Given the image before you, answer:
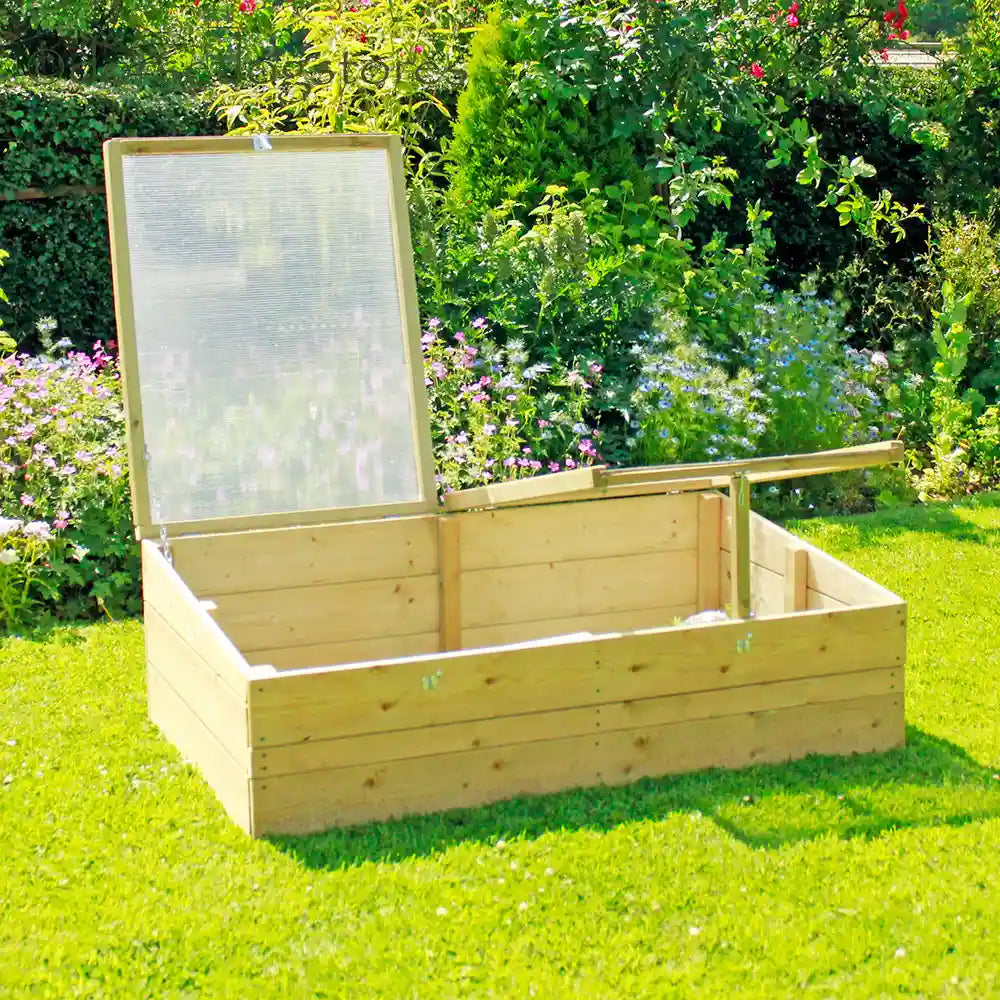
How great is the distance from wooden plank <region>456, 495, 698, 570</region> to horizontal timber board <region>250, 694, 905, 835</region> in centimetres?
106

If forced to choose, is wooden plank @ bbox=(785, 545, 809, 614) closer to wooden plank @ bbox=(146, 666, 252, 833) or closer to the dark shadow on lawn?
the dark shadow on lawn

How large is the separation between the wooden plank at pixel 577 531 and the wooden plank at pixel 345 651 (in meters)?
0.29

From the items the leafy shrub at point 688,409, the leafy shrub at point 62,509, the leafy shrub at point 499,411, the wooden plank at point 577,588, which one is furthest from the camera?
the leafy shrub at point 688,409

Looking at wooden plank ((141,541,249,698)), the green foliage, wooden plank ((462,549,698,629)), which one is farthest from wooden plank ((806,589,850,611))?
the green foliage

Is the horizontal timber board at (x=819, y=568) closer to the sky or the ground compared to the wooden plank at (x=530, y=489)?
closer to the ground

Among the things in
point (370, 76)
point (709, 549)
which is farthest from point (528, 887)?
point (370, 76)

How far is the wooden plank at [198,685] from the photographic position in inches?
136

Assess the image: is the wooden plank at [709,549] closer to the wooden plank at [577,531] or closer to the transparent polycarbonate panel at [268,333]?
the wooden plank at [577,531]

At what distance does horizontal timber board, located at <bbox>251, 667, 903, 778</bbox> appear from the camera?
3.45 metres

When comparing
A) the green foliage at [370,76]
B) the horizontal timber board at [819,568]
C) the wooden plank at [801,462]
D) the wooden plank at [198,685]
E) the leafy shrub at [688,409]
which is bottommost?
the wooden plank at [198,685]

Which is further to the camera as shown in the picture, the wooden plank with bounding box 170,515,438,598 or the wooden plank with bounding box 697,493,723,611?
the wooden plank with bounding box 697,493,723,611

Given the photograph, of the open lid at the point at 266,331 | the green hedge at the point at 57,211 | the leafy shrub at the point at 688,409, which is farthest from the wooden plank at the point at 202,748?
the green hedge at the point at 57,211

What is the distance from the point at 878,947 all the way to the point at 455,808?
111 centimetres

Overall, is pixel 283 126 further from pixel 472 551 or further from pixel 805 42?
pixel 472 551
